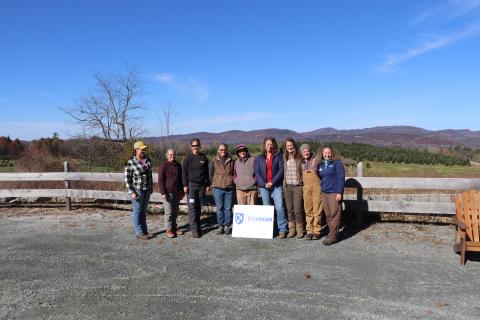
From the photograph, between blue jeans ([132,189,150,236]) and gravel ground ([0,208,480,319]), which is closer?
gravel ground ([0,208,480,319])

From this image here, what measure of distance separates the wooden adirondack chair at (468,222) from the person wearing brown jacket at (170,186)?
15.1 feet

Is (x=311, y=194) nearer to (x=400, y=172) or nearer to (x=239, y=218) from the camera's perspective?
(x=239, y=218)

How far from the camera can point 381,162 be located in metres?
Answer: 25.5

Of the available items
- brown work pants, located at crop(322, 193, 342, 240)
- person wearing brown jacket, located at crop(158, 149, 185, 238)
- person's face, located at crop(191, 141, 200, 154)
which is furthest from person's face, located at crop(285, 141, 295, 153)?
person wearing brown jacket, located at crop(158, 149, 185, 238)

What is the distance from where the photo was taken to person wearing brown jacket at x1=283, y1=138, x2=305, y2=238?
23.6 ft

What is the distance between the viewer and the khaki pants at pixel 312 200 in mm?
7117

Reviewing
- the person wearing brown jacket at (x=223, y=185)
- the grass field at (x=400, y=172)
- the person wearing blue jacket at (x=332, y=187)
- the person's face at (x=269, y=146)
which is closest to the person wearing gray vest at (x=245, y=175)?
the person wearing brown jacket at (x=223, y=185)

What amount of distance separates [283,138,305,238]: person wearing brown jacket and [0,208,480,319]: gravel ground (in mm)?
365

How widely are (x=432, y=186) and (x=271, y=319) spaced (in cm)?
485

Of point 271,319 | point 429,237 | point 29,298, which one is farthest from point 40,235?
point 429,237

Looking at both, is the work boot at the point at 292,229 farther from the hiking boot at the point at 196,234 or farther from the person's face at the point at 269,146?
the hiking boot at the point at 196,234

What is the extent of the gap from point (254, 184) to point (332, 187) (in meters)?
1.46

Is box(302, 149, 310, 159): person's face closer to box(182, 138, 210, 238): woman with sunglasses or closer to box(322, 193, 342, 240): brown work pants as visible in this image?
box(322, 193, 342, 240): brown work pants

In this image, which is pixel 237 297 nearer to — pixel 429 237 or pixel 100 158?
pixel 429 237
